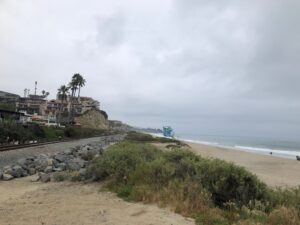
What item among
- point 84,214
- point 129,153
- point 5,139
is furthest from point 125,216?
point 5,139

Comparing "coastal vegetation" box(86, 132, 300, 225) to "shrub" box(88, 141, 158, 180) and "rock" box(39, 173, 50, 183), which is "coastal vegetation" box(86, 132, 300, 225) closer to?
"shrub" box(88, 141, 158, 180)

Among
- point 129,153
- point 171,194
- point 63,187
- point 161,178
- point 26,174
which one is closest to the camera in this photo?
point 171,194

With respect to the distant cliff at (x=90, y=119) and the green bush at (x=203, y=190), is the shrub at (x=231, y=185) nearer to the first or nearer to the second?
the green bush at (x=203, y=190)

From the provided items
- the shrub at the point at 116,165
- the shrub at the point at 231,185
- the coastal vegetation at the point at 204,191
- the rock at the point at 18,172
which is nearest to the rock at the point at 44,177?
the rock at the point at 18,172

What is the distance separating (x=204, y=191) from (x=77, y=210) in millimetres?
3003

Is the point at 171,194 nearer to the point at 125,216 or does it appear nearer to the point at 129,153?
the point at 125,216

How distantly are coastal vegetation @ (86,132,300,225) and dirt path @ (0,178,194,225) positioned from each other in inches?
17.9

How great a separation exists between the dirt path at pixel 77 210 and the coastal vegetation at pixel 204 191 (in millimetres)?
454

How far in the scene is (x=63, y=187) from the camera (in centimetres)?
1223

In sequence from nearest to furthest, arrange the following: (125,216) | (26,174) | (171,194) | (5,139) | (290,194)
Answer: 1. (125,216)
2. (171,194)
3. (290,194)
4. (26,174)
5. (5,139)

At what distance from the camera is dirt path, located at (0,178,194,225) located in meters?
7.27

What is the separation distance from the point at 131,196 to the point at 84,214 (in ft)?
6.61

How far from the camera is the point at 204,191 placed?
9.16 meters

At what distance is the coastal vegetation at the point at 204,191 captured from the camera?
7.88 meters
